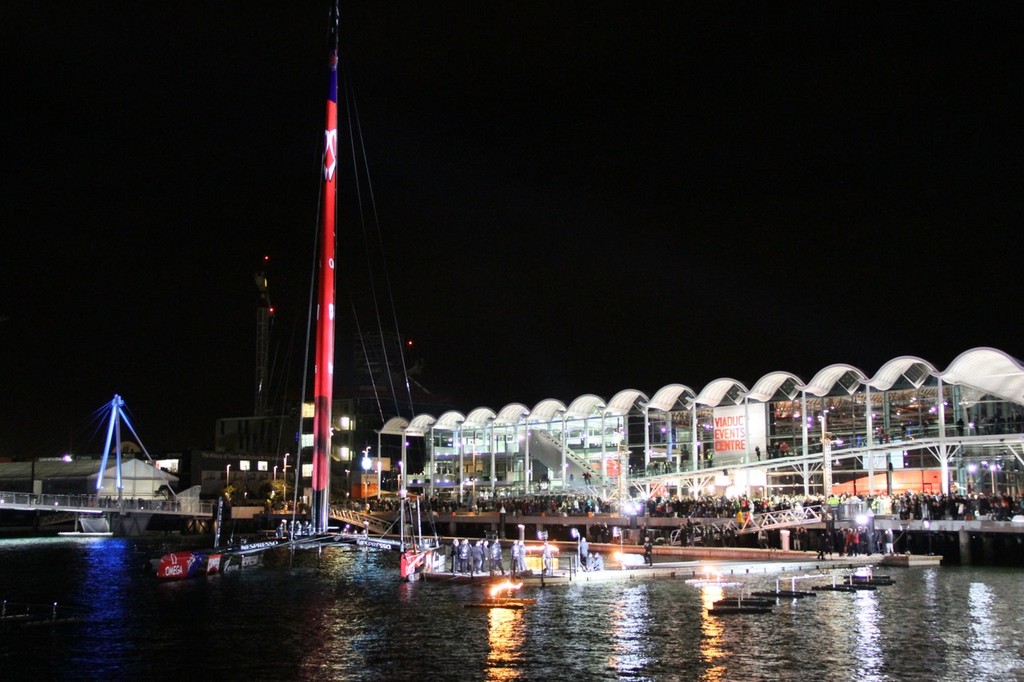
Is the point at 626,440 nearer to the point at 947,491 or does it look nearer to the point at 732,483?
the point at 732,483

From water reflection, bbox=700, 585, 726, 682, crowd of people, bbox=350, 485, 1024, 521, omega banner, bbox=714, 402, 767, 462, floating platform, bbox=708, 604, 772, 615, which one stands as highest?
omega banner, bbox=714, 402, 767, 462

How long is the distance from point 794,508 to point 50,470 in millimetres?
71009

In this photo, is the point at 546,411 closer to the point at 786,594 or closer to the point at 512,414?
the point at 512,414

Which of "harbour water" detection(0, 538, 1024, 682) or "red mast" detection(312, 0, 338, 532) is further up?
"red mast" detection(312, 0, 338, 532)

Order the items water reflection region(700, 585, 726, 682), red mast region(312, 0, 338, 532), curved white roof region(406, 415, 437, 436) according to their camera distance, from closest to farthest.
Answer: water reflection region(700, 585, 726, 682) < red mast region(312, 0, 338, 532) < curved white roof region(406, 415, 437, 436)

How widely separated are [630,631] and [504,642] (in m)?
3.56

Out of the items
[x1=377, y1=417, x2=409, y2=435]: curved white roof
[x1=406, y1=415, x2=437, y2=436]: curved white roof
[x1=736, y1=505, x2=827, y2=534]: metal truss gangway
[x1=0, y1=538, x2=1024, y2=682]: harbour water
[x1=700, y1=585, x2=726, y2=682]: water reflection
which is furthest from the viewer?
[x1=377, y1=417, x2=409, y2=435]: curved white roof

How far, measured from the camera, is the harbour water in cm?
2067

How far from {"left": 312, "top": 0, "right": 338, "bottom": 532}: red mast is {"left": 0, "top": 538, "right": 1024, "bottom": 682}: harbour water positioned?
396 cm

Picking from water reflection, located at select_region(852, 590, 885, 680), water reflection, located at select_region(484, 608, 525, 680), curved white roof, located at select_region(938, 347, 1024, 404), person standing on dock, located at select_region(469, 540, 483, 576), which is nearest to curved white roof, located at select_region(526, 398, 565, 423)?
curved white roof, located at select_region(938, 347, 1024, 404)

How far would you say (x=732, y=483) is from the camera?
6081 centimetres

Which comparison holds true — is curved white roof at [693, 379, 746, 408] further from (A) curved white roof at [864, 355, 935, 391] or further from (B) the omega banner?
(A) curved white roof at [864, 355, 935, 391]

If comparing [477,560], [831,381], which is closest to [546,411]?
[831,381]

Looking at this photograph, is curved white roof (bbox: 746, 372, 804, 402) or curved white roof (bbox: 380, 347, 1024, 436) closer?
curved white roof (bbox: 380, 347, 1024, 436)
